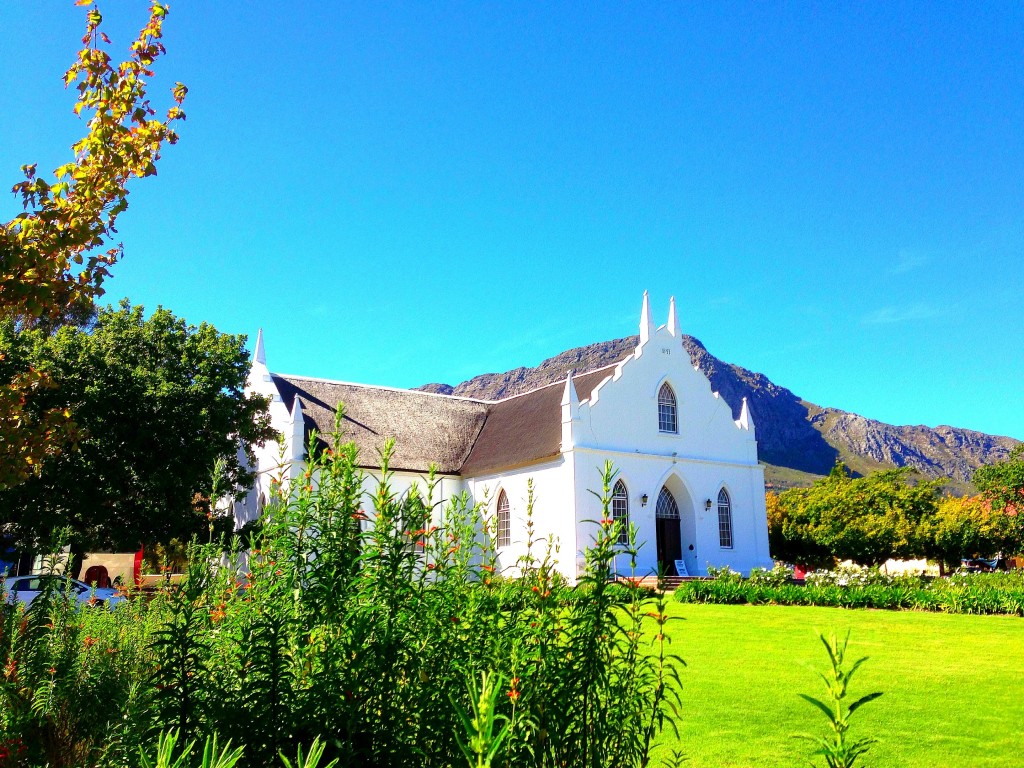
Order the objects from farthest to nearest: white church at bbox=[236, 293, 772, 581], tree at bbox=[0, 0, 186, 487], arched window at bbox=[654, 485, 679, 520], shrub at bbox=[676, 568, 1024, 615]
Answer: arched window at bbox=[654, 485, 679, 520] < white church at bbox=[236, 293, 772, 581] < shrub at bbox=[676, 568, 1024, 615] < tree at bbox=[0, 0, 186, 487]

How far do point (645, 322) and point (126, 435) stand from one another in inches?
847

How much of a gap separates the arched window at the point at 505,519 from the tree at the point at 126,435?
11231mm

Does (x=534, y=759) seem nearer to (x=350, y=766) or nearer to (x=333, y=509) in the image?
(x=350, y=766)

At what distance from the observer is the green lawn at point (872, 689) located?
695 centimetres

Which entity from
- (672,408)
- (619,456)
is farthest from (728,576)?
(672,408)

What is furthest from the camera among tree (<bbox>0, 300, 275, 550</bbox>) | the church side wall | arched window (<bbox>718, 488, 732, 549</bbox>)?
arched window (<bbox>718, 488, 732, 549</bbox>)

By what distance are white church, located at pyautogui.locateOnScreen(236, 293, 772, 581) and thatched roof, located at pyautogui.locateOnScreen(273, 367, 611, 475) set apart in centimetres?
8

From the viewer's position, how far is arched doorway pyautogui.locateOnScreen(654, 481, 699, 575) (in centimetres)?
3206

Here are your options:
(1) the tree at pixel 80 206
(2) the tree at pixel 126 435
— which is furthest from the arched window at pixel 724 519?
(1) the tree at pixel 80 206

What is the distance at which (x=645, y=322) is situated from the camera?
111 ft

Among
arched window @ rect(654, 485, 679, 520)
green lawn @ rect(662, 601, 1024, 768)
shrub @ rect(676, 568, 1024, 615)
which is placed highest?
arched window @ rect(654, 485, 679, 520)

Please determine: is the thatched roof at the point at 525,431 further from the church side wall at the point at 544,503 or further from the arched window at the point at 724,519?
the arched window at the point at 724,519

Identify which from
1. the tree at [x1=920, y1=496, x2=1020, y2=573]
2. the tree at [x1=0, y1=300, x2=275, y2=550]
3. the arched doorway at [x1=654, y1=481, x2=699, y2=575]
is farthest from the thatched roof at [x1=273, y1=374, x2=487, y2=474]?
the tree at [x1=920, y1=496, x2=1020, y2=573]

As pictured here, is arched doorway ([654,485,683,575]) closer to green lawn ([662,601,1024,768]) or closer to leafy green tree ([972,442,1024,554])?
leafy green tree ([972,442,1024,554])
